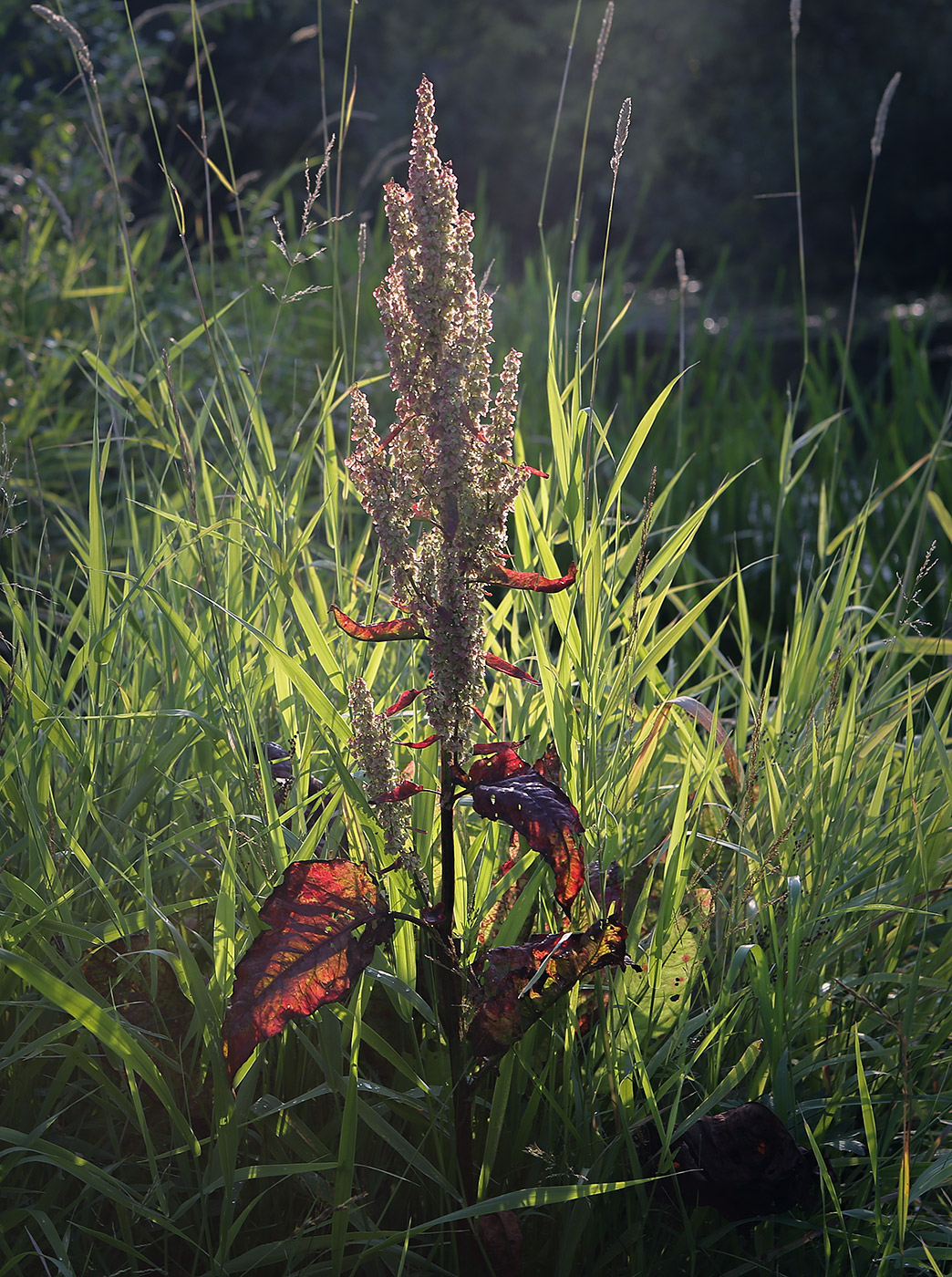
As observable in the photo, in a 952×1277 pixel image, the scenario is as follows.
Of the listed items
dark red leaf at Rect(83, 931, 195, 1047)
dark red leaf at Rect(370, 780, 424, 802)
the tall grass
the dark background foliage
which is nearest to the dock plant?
dark red leaf at Rect(370, 780, 424, 802)

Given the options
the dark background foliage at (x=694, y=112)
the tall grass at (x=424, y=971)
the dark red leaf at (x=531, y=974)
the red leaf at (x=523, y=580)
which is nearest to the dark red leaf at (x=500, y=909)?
the tall grass at (x=424, y=971)

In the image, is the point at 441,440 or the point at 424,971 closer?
the point at 441,440

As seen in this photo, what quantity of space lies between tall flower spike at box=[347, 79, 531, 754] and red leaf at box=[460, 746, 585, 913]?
0.22 feet

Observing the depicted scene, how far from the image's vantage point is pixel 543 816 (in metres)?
0.87

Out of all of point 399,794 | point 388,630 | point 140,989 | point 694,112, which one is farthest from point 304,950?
point 694,112

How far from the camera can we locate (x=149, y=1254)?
3.51 feet

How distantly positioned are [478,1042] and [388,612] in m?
0.84

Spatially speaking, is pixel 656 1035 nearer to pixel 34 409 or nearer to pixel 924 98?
pixel 34 409

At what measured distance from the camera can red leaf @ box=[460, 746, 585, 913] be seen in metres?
0.87

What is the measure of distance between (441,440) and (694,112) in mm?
14239

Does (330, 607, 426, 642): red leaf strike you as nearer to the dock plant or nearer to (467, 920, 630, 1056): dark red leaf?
the dock plant

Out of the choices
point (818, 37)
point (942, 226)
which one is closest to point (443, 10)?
point (818, 37)

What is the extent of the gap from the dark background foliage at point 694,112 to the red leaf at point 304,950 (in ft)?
38.4

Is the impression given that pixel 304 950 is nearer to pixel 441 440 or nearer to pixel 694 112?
pixel 441 440
